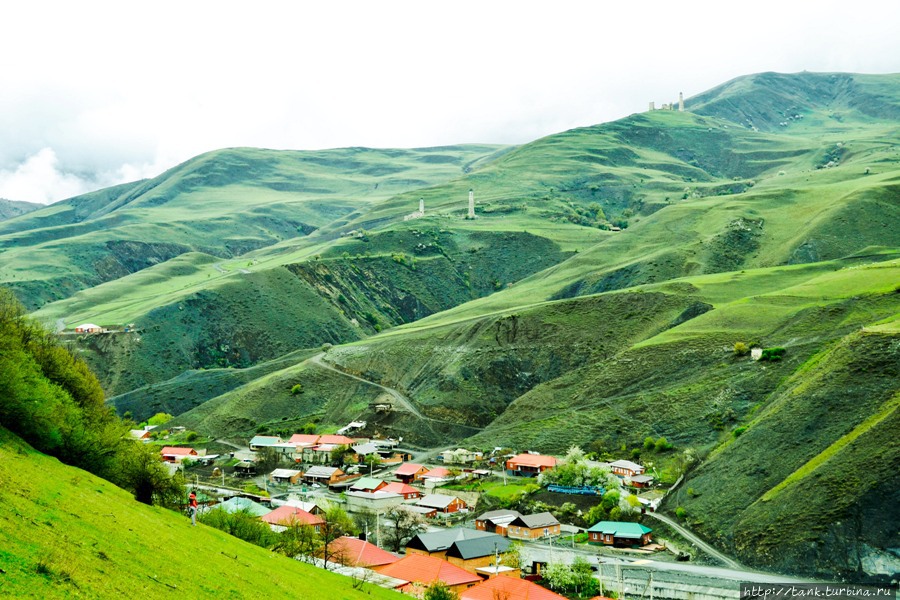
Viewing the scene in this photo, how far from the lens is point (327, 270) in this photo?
196125 mm

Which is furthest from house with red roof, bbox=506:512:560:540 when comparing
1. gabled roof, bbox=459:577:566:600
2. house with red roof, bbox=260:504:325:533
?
gabled roof, bbox=459:577:566:600

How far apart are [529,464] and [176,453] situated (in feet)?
157

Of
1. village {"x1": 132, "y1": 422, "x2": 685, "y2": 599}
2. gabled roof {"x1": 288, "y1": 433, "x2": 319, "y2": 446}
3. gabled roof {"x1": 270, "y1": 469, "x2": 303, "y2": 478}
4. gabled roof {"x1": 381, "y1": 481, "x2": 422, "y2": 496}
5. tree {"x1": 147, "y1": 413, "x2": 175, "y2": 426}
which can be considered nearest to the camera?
village {"x1": 132, "y1": 422, "x2": 685, "y2": 599}

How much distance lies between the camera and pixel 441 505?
81500 millimetres

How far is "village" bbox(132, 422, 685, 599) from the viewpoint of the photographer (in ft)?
183

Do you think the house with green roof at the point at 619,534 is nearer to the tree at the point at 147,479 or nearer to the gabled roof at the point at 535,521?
the gabled roof at the point at 535,521

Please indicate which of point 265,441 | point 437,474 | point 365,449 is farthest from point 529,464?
point 265,441

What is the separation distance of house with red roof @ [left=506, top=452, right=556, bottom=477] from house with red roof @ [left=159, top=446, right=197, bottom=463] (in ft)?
143

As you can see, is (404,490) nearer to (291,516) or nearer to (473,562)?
(291,516)

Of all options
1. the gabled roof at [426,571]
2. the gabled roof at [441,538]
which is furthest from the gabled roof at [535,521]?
the gabled roof at [426,571]

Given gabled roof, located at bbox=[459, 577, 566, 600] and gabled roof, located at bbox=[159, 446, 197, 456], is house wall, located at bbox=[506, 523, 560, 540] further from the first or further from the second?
gabled roof, located at bbox=[159, 446, 197, 456]

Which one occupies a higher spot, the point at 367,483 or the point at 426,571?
the point at 426,571

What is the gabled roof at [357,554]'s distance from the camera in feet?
180

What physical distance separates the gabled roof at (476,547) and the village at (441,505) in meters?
0.10
